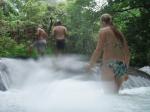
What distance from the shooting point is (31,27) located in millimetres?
26719

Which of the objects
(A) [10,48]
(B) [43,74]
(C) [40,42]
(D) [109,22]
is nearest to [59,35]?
(C) [40,42]

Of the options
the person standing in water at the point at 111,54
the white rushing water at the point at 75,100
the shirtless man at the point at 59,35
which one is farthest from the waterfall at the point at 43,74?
the person standing in water at the point at 111,54

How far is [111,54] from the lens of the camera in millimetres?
8062

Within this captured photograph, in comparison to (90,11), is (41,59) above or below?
below

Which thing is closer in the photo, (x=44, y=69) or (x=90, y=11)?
(x=44, y=69)

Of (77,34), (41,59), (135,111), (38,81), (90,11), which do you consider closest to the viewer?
(135,111)

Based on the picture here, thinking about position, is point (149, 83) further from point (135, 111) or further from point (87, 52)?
point (87, 52)

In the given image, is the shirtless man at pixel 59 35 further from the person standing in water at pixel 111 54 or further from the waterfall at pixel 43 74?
the person standing in water at pixel 111 54

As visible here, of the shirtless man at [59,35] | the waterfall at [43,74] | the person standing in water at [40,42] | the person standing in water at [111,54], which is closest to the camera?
the person standing in water at [111,54]

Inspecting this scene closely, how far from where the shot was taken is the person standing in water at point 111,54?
7996mm

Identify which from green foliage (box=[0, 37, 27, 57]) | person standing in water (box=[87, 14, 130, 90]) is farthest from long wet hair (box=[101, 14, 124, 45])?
green foliage (box=[0, 37, 27, 57])

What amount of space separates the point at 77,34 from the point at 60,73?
10497mm

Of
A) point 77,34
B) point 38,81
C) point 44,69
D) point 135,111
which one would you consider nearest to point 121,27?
point 77,34

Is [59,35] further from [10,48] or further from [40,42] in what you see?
[10,48]
